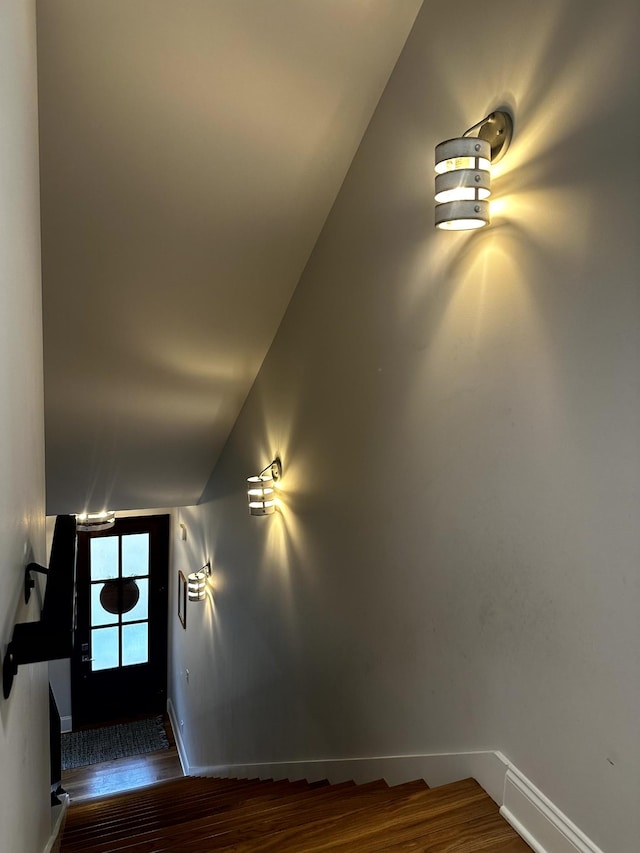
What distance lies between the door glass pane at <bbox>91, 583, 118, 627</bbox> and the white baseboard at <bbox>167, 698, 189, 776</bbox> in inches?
47.7

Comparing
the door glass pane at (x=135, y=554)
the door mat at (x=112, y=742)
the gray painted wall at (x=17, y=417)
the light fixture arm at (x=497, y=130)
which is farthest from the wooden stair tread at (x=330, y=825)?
the door glass pane at (x=135, y=554)

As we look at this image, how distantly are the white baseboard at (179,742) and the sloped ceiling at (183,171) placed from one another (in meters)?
4.24

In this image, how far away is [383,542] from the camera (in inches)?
92.1

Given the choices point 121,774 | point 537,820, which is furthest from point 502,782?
point 121,774

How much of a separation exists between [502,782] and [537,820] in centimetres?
13

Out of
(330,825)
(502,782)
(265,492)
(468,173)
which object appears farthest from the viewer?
(265,492)

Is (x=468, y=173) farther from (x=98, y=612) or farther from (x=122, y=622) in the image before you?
(x=122, y=622)

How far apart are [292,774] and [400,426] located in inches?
87.4

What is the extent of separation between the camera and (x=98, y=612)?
7.34 meters

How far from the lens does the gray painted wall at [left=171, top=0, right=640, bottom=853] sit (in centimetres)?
131

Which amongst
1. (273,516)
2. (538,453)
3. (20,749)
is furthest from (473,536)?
(273,516)

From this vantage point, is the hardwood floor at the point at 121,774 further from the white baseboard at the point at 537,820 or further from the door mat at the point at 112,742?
the white baseboard at the point at 537,820

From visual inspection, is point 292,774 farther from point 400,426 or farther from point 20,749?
point 20,749

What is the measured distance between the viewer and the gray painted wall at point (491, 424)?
1.31m
